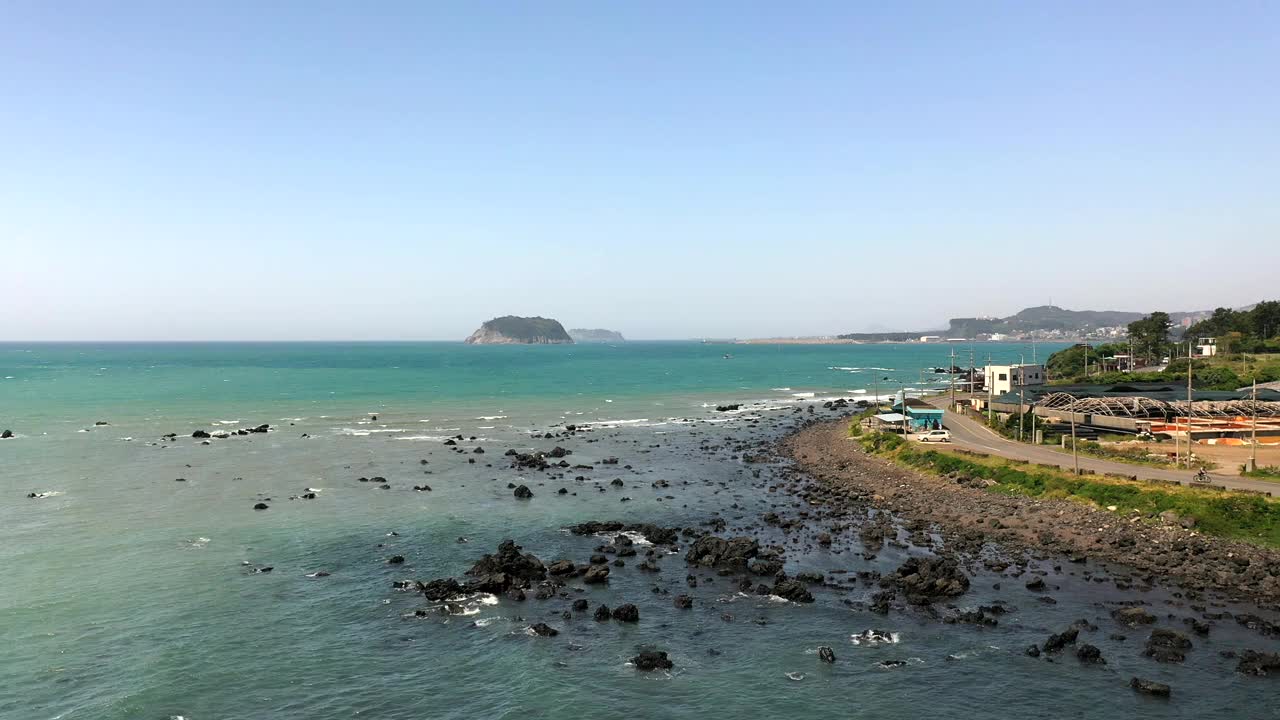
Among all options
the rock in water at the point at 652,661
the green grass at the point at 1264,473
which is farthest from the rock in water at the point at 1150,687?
the green grass at the point at 1264,473

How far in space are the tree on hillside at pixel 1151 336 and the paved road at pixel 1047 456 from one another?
76.1 metres

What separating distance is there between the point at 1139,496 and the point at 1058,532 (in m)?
5.59

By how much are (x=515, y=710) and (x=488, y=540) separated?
20373 millimetres

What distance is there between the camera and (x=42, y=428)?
93.7 metres

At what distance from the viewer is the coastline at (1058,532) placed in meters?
33.8

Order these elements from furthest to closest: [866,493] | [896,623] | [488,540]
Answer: [866,493] → [488,540] → [896,623]

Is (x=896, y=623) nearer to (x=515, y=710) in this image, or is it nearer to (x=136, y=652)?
(x=515, y=710)

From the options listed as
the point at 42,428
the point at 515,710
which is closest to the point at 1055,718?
the point at 515,710

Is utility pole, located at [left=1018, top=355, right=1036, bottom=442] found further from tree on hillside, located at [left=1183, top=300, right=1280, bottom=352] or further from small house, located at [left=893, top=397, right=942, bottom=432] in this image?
Answer: tree on hillside, located at [left=1183, top=300, right=1280, bottom=352]

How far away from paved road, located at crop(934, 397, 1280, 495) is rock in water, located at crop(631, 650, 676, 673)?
3490 centimetres

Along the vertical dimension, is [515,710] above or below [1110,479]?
below

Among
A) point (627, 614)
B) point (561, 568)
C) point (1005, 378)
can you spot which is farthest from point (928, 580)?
point (1005, 378)

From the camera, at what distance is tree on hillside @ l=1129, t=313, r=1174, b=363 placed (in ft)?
438

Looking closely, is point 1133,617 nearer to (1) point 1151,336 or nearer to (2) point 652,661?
(2) point 652,661
